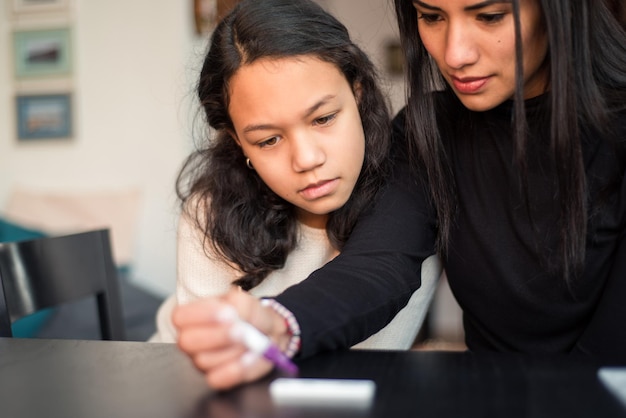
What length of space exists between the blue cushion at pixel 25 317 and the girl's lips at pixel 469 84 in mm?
1650

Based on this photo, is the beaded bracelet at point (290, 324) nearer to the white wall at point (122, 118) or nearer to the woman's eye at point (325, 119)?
the woman's eye at point (325, 119)

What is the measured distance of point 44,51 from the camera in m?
3.76

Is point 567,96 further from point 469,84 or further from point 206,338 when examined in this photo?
point 206,338

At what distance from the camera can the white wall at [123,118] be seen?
3.68 meters

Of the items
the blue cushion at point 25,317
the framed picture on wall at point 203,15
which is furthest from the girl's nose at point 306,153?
the framed picture on wall at point 203,15

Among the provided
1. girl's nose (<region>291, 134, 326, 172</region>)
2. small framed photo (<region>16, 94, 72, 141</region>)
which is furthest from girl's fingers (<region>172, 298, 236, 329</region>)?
small framed photo (<region>16, 94, 72, 141</region>)

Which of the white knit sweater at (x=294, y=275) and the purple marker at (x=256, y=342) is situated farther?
the white knit sweater at (x=294, y=275)

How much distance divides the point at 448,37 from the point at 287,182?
12.6 inches

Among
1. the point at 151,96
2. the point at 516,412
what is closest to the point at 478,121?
the point at 516,412

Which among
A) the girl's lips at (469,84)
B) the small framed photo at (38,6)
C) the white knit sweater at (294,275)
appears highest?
the small framed photo at (38,6)

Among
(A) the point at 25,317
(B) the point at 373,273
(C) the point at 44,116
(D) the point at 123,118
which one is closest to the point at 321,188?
(B) the point at 373,273

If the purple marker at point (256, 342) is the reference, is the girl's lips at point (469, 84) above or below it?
above

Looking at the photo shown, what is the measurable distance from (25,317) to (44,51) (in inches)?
68.7

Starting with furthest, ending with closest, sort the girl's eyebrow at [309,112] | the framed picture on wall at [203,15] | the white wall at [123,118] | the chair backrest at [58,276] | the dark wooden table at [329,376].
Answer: the white wall at [123,118], the framed picture on wall at [203,15], the chair backrest at [58,276], the girl's eyebrow at [309,112], the dark wooden table at [329,376]
